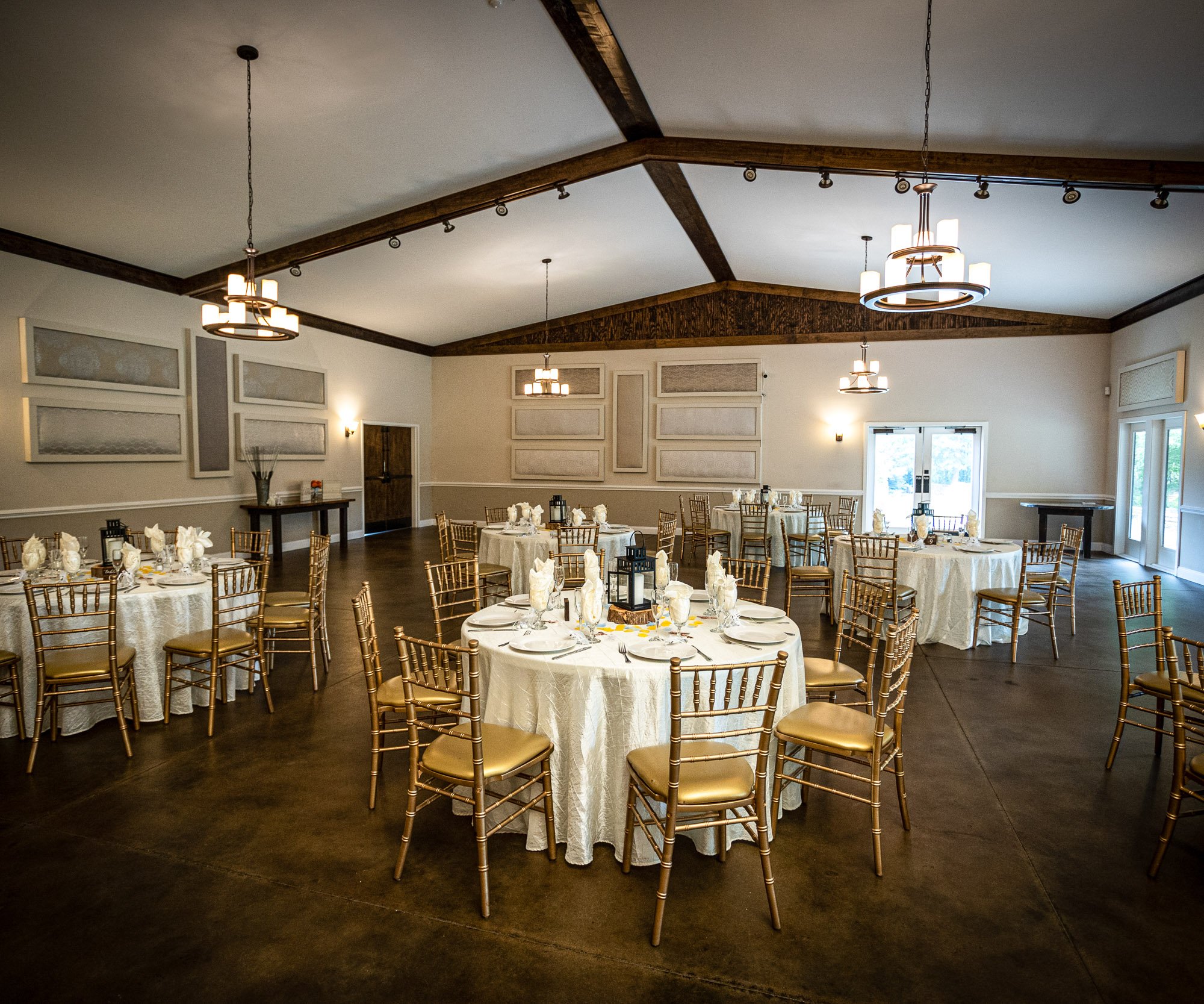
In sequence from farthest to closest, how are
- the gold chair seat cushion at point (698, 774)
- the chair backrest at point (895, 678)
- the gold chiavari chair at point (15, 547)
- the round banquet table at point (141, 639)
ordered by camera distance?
the gold chiavari chair at point (15, 547) < the round banquet table at point (141, 639) < the chair backrest at point (895, 678) < the gold chair seat cushion at point (698, 774)

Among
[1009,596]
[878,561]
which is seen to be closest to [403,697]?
[878,561]

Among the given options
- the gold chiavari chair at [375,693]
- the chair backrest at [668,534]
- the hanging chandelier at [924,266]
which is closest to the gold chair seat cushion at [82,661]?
the gold chiavari chair at [375,693]

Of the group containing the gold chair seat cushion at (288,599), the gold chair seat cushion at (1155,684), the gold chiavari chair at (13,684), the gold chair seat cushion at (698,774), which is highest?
the gold chair seat cushion at (288,599)

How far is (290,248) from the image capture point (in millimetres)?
8359

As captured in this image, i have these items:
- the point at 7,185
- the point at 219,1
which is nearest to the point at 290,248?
the point at 7,185

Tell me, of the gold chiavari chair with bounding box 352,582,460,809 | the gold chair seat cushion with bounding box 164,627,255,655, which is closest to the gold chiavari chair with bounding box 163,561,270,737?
the gold chair seat cushion with bounding box 164,627,255,655

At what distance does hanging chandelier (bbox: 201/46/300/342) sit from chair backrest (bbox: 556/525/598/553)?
2873 mm

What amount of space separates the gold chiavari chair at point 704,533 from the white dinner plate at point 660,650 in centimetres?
630

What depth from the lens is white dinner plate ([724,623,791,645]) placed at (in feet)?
10.0

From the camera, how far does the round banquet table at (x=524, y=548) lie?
6758 mm

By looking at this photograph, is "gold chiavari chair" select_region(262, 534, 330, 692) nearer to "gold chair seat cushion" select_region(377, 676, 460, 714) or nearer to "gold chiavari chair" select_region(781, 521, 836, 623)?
"gold chair seat cushion" select_region(377, 676, 460, 714)

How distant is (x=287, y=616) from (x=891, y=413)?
10.1m

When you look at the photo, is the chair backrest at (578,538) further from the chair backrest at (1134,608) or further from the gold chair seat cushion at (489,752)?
the chair backrest at (1134,608)

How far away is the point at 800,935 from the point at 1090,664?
4228 millimetres
